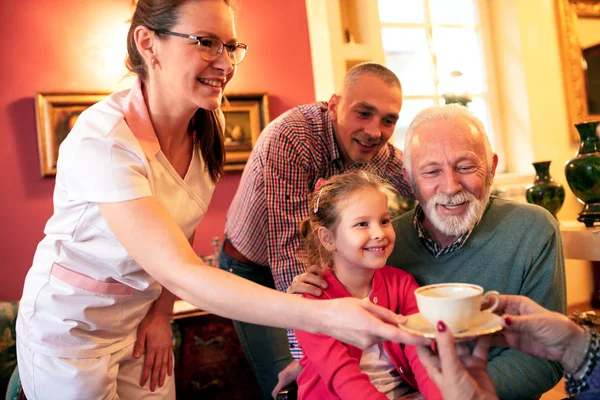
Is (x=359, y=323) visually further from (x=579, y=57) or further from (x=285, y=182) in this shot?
(x=579, y=57)

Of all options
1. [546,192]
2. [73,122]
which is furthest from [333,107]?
[73,122]

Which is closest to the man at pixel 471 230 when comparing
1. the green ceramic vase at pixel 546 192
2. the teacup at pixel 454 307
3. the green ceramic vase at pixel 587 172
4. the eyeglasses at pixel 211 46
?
the teacup at pixel 454 307

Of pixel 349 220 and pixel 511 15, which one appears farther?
pixel 511 15

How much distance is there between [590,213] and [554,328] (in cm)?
198

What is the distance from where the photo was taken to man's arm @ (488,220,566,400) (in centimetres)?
149

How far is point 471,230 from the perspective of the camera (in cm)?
178

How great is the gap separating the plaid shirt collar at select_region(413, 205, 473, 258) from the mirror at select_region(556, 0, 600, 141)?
3.66 meters

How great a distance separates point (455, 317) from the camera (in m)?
1.05

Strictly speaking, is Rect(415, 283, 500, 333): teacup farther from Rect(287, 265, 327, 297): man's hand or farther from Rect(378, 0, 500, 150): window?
Rect(378, 0, 500, 150): window

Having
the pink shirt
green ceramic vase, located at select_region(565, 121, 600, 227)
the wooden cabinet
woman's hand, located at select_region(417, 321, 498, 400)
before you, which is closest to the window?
green ceramic vase, located at select_region(565, 121, 600, 227)

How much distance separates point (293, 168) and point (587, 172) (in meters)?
1.67

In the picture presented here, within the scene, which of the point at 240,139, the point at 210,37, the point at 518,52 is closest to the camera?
the point at 210,37

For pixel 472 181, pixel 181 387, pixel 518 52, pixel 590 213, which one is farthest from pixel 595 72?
pixel 181 387

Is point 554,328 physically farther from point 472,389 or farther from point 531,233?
point 531,233
